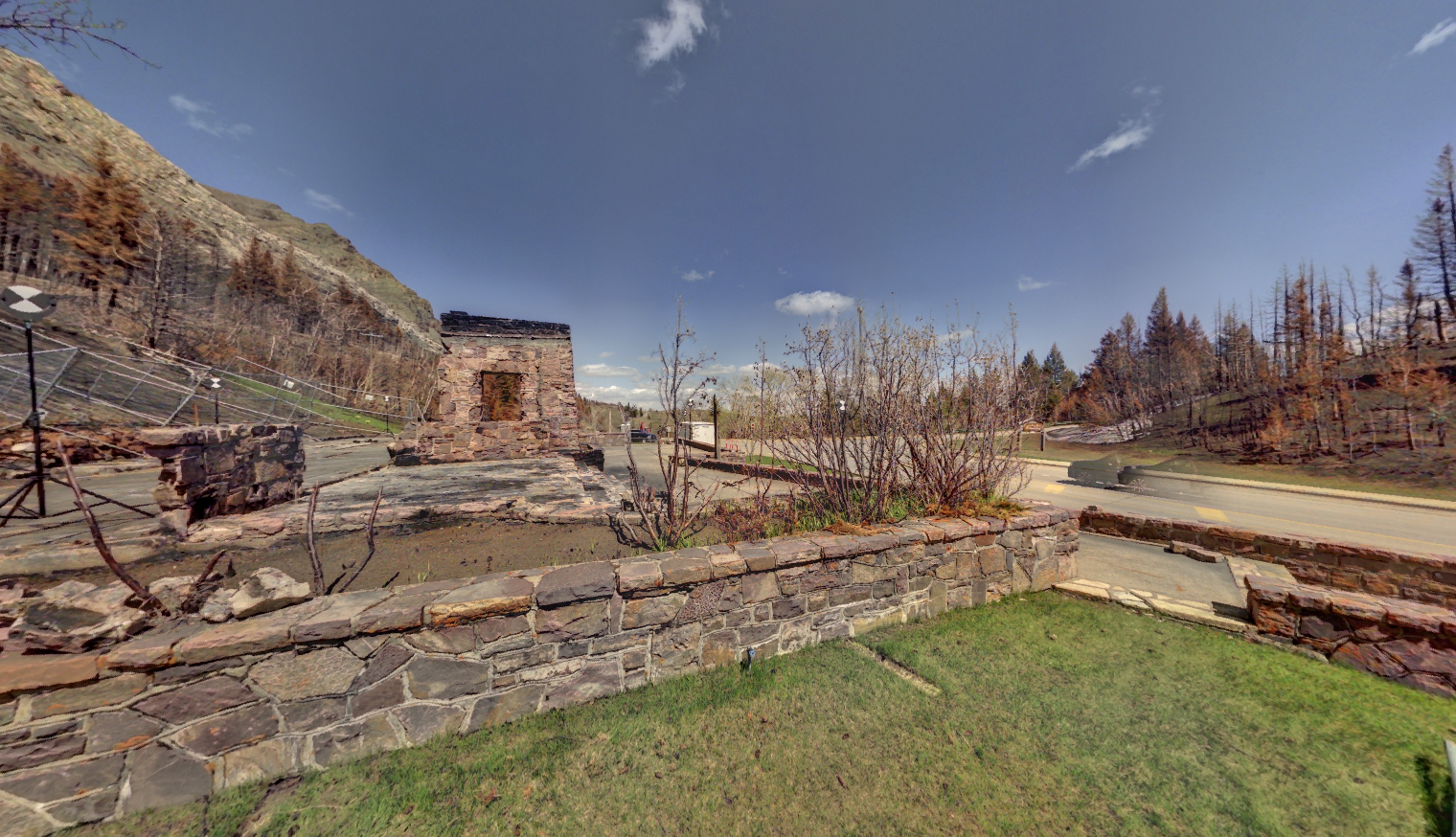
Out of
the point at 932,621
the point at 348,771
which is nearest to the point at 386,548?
the point at 348,771

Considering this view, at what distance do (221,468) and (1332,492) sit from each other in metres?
23.2

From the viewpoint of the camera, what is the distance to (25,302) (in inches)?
160

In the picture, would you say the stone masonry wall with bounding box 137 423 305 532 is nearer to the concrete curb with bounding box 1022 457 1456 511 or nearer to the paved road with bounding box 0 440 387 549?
the paved road with bounding box 0 440 387 549

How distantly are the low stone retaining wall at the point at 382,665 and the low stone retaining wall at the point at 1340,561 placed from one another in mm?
5715

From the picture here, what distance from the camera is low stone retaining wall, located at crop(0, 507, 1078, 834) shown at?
71.2 inches

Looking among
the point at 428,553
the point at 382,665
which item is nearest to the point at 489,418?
the point at 428,553

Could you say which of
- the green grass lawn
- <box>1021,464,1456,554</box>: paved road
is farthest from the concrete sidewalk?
<box>1021,464,1456,554</box>: paved road

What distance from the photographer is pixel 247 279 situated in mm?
28094

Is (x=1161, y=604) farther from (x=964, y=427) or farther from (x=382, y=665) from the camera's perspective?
(x=382, y=665)

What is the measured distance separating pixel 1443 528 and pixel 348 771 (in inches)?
668

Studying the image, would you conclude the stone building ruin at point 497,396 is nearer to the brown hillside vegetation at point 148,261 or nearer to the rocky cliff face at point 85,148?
the brown hillside vegetation at point 148,261

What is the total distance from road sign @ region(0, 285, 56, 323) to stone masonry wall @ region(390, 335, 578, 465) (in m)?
4.64

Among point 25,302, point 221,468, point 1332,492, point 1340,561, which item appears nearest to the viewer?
point 25,302

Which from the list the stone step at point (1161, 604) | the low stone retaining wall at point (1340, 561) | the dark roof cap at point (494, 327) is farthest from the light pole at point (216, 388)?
the low stone retaining wall at point (1340, 561)
